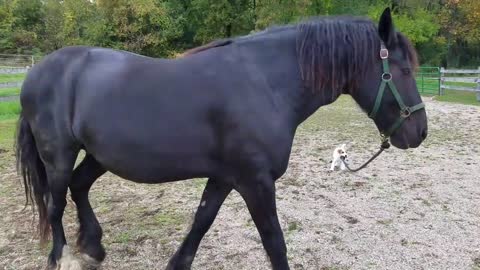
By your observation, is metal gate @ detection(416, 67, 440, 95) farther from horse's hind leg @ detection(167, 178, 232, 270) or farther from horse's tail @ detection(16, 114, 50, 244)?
horse's tail @ detection(16, 114, 50, 244)

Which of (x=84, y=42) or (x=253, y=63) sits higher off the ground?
(x=253, y=63)

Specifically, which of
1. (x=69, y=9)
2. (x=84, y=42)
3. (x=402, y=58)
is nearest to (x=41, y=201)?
(x=402, y=58)

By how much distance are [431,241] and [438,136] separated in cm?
528

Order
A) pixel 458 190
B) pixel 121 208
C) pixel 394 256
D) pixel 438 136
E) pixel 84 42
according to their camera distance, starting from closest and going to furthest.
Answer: pixel 394 256
pixel 121 208
pixel 458 190
pixel 438 136
pixel 84 42

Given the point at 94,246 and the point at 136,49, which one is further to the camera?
the point at 136,49

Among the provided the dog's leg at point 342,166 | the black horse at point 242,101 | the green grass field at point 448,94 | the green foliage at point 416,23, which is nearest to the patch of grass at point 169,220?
the black horse at point 242,101

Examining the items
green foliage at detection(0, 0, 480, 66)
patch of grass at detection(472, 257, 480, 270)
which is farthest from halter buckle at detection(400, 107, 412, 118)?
green foliage at detection(0, 0, 480, 66)

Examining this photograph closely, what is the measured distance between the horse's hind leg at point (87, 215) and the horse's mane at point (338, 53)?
1601mm

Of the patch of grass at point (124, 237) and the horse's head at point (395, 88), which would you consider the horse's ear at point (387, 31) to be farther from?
the patch of grass at point (124, 237)

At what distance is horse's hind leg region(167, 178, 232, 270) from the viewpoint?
8.73 ft

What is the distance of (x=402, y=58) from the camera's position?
2314 mm

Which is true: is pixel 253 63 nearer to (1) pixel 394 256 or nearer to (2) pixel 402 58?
(2) pixel 402 58

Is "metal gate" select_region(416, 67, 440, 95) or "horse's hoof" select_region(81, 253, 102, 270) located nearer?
"horse's hoof" select_region(81, 253, 102, 270)

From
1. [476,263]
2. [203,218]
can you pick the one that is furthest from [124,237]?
[476,263]
